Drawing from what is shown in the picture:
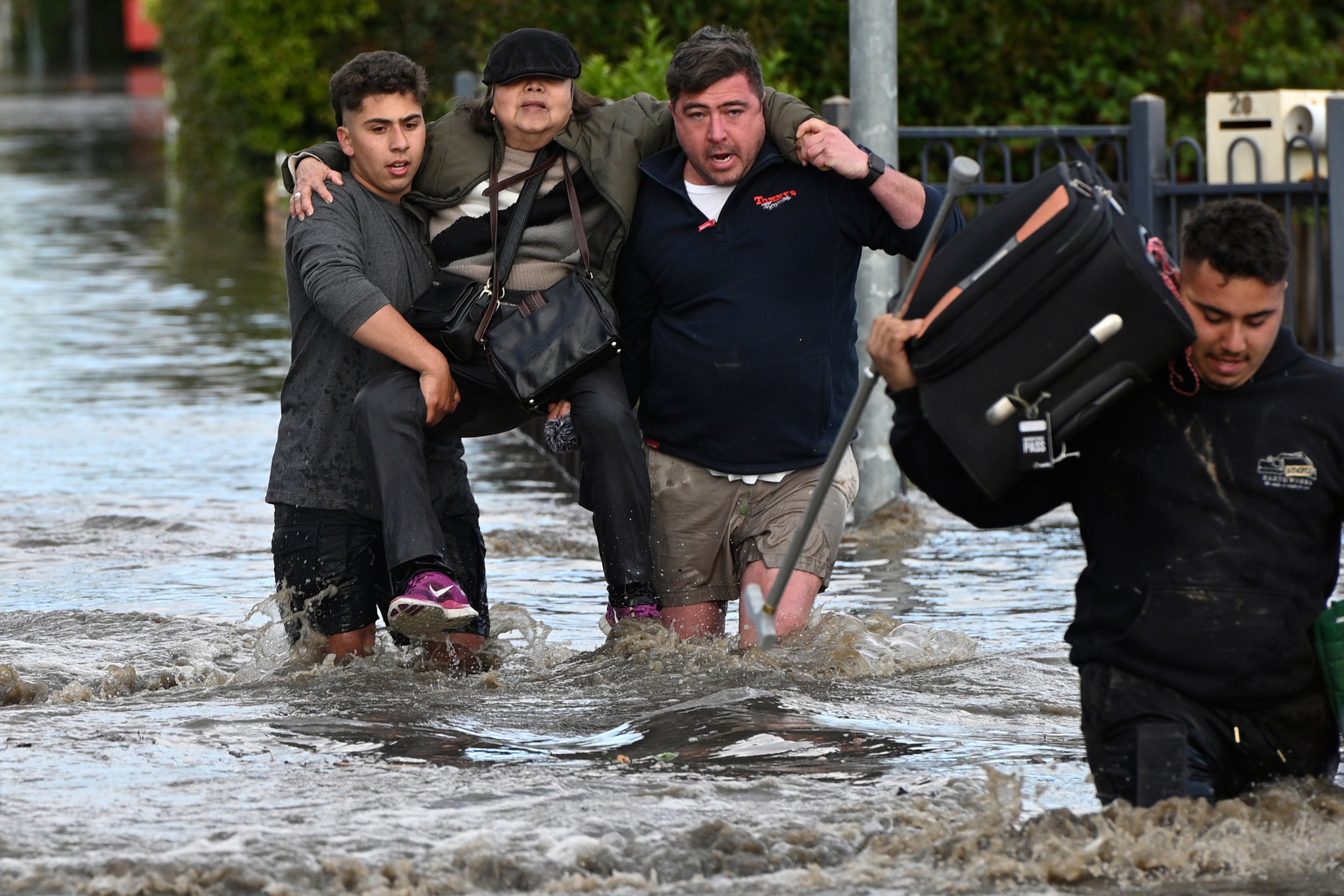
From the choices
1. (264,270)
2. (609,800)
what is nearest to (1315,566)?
(609,800)

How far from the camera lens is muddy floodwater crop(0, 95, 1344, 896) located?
12.6ft

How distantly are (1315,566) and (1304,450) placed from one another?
0.25m

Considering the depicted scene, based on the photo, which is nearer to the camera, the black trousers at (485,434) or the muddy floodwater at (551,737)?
the muddy floodwater at (551,737)

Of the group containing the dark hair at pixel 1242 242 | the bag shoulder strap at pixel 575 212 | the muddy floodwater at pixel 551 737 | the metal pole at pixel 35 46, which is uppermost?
the metal pole at pixel 35 46

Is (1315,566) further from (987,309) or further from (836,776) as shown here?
(836,776)

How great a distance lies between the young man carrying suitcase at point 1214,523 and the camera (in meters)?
3.73

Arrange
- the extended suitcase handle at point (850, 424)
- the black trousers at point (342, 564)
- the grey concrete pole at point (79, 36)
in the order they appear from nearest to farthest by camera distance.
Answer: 1. the extended suitcase handle at point (850, 424)
2. the black trousers at point (342, 564)
3. the grey concrete pole at point (79, 36)

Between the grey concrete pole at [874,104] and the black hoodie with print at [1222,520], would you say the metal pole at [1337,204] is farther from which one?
the black hoodie with print at [1222,520]

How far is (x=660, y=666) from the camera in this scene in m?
5.39

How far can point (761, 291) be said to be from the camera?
204 inches

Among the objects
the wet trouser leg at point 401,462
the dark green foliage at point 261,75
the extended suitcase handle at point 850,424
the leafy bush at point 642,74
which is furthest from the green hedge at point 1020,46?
the extended suitcase handle at point 850,424

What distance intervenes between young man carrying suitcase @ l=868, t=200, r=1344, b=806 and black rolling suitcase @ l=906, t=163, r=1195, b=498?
91mm

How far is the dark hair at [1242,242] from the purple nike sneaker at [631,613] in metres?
2.07

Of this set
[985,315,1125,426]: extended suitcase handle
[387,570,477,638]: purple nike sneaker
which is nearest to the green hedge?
[387,570,477,638]: purple nike sneaker
